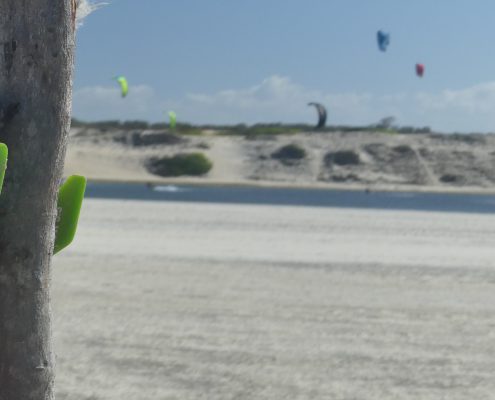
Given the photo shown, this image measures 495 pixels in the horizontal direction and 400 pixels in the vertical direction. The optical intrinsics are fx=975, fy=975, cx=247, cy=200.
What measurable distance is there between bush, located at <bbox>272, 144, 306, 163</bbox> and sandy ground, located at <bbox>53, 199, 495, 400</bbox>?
6020 cm

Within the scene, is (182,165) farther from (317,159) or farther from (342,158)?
(342,158)

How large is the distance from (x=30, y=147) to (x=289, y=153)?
74.3m

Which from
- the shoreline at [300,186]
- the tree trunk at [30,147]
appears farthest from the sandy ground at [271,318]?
the shoreline at [300,186]

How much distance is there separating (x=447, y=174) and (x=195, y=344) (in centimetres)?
6780

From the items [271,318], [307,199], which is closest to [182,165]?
[307,199]

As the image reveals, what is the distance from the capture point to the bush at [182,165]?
71812mm

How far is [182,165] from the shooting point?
72.4 meters

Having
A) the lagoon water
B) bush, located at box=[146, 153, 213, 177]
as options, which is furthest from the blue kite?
bush, located at box=[146, 153, 213, 177]

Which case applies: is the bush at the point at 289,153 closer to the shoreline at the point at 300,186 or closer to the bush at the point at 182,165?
Result: the bush at the point at 182,165

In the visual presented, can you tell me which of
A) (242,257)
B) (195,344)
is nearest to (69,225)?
(195,344)

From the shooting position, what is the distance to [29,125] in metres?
2.80

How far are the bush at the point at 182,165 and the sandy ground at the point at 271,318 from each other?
5603 cm

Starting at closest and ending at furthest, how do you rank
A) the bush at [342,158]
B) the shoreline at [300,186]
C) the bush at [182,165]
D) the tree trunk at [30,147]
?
the tree trunk at [30,147]
the shoreline at [300,186]
the bush at [182,165]
the bush at [342,158]

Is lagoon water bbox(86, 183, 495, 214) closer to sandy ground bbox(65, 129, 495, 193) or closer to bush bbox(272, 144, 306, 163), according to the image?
sandy ground bbox(65, 129, 495, 193)
